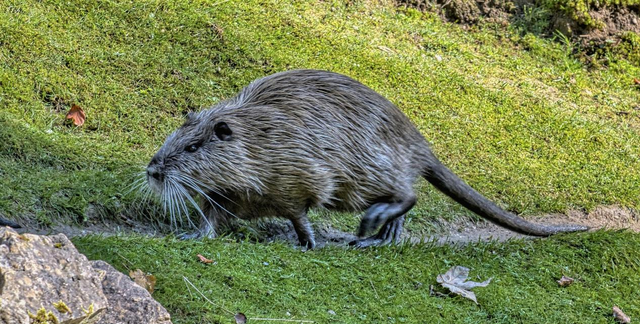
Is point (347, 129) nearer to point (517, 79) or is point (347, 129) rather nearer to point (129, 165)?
point (129, 165)

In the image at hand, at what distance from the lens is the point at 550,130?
777cm

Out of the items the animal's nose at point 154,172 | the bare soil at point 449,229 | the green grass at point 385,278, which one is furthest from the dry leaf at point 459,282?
the animal's nose at point 154,172

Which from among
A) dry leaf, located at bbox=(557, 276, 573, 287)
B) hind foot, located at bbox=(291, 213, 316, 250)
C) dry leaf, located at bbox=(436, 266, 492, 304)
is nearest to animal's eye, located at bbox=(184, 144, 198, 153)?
hind foot, located at bbox=(291, 213, 316, 250)

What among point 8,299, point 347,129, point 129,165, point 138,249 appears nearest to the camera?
point 8,299

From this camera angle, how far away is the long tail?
5605 millimetres

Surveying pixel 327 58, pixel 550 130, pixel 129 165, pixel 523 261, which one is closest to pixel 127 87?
pixel 129 165

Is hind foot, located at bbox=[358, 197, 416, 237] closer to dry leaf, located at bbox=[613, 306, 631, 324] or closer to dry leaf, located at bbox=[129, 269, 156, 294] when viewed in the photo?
dry leaf, located at bbox=[613, 306, 631, 324]

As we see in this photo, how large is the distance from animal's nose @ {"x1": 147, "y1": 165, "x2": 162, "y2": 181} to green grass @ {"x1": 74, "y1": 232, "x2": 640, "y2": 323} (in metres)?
0.74

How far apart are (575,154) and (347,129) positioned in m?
3.13

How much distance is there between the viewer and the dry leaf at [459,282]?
4.57m

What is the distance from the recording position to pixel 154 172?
5129 mm

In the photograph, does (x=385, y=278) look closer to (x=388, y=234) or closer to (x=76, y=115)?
(x=388, y=234)

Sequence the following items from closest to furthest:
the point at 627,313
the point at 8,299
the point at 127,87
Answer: the point at 8,299, the point at 627,313, the point at 127,87

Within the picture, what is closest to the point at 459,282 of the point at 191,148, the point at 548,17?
the point at 191,148
